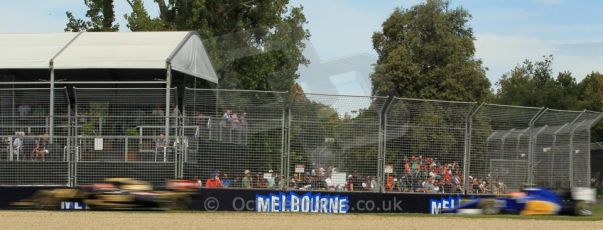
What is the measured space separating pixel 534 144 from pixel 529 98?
46567mm

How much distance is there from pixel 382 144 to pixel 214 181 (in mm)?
3633

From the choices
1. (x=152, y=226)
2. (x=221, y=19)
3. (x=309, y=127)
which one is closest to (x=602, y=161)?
(x=221, y=19)

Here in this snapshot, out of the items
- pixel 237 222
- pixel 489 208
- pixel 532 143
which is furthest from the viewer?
pixel 532 143

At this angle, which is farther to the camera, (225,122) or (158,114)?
(158,114)

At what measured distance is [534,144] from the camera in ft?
67.9

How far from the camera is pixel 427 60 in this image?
54781 mm

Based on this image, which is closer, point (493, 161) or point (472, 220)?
point (472, 220)

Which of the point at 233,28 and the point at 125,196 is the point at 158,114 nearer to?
the point at 125,196

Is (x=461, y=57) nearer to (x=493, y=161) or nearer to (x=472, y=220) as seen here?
(x=493, y=161)

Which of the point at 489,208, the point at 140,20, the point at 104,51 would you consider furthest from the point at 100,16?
the point at 489,208

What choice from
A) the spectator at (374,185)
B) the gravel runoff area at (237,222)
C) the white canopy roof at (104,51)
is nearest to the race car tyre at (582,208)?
the gravel runoff area at (237,222)

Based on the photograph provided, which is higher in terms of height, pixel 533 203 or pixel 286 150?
pixel 286 150

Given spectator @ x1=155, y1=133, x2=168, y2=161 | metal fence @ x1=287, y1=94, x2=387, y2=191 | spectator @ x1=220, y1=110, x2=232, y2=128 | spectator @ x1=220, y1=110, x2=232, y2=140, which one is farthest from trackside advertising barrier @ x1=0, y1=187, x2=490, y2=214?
spectator @ x1=220, y1=110, x2=232, y2=128

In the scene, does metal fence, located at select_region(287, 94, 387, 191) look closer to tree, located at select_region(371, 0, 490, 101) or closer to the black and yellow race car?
the black and yellow race car
